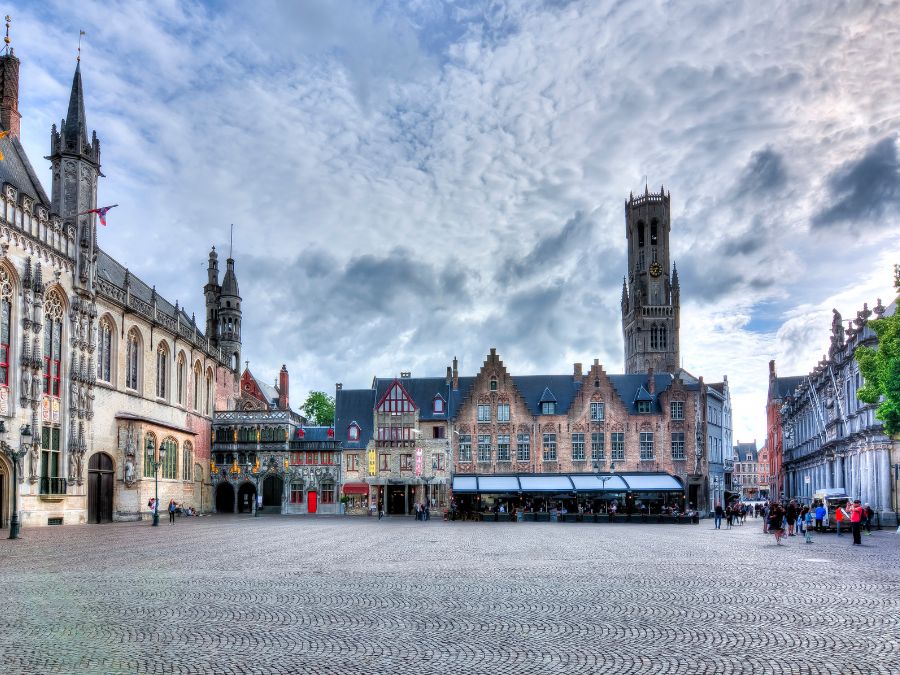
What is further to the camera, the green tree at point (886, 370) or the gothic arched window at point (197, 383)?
the gothic arched window at point (197, 383)

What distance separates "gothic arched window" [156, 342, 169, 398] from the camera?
64.7 metres

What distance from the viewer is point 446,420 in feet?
238

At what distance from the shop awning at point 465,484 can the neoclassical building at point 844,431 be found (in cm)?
2778

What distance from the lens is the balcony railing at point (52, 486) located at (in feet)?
149

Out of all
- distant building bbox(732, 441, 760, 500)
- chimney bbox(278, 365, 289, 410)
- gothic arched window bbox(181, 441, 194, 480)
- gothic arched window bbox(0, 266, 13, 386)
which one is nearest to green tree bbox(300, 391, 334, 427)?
chimney bbox(278, 365, 289, 410)

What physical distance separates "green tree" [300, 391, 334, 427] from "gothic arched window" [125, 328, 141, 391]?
47.2m

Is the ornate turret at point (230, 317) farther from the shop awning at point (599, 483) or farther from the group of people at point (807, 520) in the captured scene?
the group of people at point (807, 520)

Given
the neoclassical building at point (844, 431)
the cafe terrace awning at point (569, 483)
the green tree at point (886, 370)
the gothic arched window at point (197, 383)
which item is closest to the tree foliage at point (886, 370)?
the green tree at point (886, 370)

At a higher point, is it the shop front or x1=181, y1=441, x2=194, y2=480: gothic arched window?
x1=181, y1=441, x2=194, y2=480: gothic arched window

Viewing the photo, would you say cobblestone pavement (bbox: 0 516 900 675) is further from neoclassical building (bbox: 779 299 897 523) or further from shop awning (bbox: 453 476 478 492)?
shop awning (bbox: 453 476 478 492)

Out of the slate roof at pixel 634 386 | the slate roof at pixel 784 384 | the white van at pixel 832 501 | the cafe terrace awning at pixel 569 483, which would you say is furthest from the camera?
the slate roof at pixel 784 384

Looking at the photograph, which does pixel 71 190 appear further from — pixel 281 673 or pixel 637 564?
pixel 281 673

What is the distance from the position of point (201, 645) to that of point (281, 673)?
6.45 feet

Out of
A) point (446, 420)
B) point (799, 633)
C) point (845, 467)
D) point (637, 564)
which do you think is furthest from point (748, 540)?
point (446, 420)
